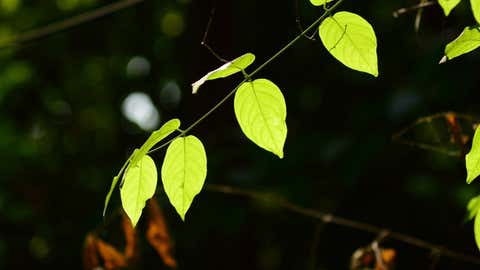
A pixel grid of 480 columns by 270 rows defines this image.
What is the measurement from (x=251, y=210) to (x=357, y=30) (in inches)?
92.6

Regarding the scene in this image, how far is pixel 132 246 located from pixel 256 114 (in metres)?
1.00

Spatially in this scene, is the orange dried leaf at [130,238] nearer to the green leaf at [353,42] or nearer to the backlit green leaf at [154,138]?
the backlit green leaf at [154,138]

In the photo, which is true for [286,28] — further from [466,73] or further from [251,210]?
[466,73]

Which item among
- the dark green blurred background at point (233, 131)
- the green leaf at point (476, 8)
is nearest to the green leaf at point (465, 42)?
the green leaf at point (476, 8)

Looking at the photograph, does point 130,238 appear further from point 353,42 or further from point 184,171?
point 353,42

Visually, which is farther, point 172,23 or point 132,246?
point 172,23

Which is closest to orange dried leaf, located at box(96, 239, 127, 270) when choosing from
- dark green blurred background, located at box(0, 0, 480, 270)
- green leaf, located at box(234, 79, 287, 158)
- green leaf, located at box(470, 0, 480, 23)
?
dark green blurred background, located at box(0, 0, 480, 270)

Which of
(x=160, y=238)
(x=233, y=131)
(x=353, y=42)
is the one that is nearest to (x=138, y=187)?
(x=353, y=42)

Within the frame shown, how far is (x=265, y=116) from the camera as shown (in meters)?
0.88

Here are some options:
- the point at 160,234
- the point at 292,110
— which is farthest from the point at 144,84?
the point at 160,234

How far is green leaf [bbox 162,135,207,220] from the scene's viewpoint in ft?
2.96

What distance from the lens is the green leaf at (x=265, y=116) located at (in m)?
0.87

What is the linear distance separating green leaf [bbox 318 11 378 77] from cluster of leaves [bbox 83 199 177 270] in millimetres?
956

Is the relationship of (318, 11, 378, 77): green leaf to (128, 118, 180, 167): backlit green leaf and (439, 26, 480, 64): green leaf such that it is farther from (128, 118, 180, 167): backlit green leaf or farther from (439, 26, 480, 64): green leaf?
(128, 118, 180, 167): backlit green leaf
